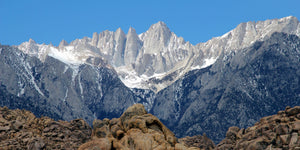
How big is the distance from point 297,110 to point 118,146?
205ft

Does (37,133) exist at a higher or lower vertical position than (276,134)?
higher

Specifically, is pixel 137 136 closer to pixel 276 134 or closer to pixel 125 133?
pixel 125 133

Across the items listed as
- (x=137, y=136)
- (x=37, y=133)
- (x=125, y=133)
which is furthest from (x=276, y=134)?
(x=37, y=133)

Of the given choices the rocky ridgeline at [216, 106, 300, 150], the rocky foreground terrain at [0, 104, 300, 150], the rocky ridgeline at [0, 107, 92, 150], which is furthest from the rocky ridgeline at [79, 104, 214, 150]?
the rocky ridgeline at [216, 106, 300, 150]

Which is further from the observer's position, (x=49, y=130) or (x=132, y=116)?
(x=49, y=130)

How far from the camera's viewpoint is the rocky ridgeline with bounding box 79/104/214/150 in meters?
84.1

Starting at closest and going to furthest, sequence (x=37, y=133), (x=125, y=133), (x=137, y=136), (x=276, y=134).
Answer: (x=137, y=136) < (x=125, y=133) < (x=276, y=134) < (x=37, y=133)

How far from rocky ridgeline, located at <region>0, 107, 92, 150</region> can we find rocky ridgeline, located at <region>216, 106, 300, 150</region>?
150 feet

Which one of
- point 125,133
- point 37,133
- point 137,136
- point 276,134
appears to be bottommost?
point 137,136

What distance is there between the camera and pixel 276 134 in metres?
119

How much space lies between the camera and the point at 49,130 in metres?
138

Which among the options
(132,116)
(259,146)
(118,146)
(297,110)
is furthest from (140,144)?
(297,110)

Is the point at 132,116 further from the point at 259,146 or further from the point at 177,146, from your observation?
the point at 259,146

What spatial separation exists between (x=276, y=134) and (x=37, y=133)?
6277cm
